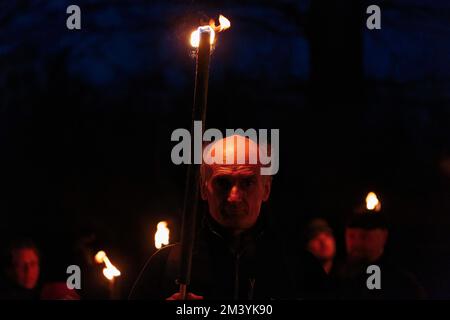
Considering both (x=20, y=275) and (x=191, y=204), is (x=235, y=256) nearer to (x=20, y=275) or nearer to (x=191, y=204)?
(x=191, y=204)

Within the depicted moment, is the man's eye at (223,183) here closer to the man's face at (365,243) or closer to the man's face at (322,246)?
the man's face at (365,243)

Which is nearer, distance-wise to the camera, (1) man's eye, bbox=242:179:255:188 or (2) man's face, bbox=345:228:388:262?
(1) man's eye, bbox=242:179:255:188

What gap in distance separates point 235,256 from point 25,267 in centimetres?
189

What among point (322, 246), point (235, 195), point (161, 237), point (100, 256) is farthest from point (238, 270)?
point (322, 246)

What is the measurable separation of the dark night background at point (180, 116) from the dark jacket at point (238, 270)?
150 inches

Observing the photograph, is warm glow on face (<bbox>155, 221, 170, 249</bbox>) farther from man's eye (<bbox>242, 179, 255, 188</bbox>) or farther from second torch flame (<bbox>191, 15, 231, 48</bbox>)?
second torch flame (<bbox>191, 15, 231, 48</bbox>)

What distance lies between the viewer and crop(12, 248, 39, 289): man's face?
166 inches

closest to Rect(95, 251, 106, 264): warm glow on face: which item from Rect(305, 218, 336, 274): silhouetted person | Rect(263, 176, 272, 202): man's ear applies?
Rect(305, 218, 336, 274): silhouetted person

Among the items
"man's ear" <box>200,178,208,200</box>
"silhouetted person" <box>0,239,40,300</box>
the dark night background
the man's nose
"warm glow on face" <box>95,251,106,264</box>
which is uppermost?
the dark night background

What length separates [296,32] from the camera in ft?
23.5

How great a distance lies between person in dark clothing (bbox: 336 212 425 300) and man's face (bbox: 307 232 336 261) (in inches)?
10.5

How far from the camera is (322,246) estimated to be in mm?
4723
